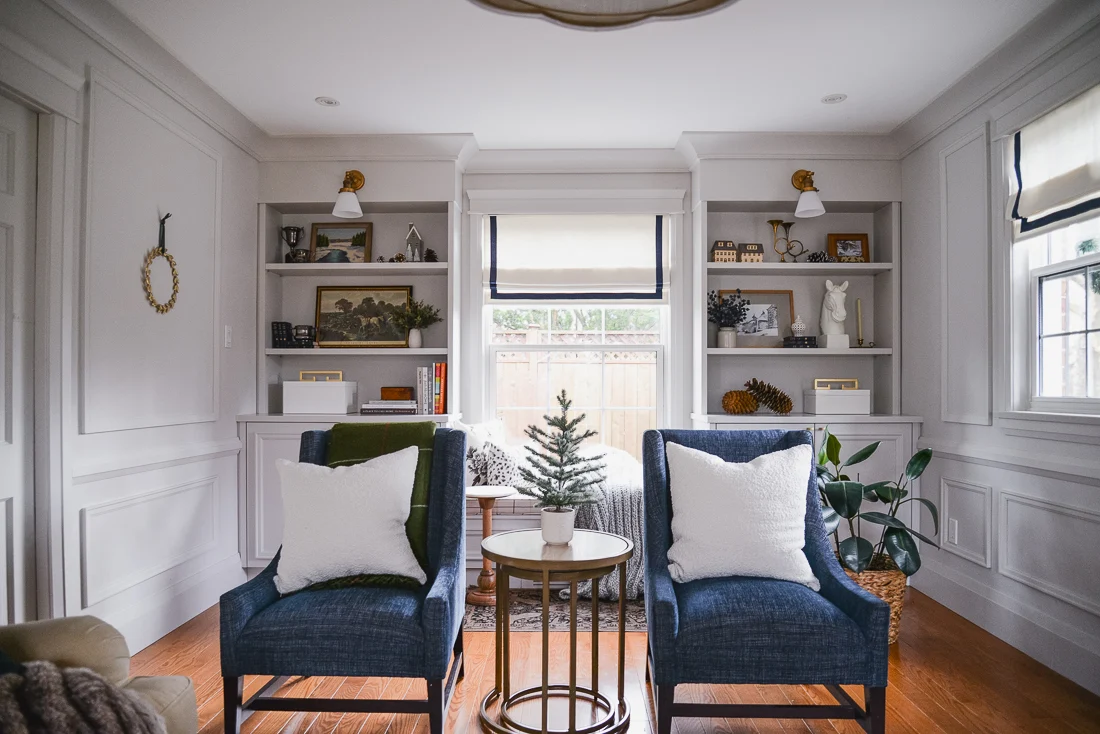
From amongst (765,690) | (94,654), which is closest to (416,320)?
(765,690)

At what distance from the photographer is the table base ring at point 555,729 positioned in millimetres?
2336

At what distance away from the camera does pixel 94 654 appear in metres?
1.68

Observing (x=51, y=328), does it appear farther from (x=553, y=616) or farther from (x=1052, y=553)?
(x=1052, y=553)

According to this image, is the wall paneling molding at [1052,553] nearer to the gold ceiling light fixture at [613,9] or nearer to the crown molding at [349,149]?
the gold ceiling light fixture at [613,9]

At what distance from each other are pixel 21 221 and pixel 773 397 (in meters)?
3.77

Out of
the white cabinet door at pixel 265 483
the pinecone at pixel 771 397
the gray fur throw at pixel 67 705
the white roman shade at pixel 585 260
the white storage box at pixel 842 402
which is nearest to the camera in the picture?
the gray fur throw at pixel 67 705

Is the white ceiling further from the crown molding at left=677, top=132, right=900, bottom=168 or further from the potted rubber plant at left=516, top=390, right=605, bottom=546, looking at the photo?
the potted rubber plant at left=516, top=390, right=605, bottom=546

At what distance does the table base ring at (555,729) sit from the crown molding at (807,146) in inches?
121

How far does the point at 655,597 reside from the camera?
2.23m

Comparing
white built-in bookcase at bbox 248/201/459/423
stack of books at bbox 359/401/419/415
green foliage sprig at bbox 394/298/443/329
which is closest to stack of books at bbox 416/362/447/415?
stack of books at bbox 359/401/419/415

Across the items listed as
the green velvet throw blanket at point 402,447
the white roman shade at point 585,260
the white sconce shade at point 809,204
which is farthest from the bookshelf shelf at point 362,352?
the white sconce shade at point 809,204

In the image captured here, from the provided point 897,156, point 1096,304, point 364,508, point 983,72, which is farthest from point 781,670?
point 897,156

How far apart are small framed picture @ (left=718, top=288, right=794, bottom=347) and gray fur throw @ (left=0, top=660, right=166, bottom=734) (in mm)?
3842

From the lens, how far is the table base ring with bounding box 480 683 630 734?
2336 mm
